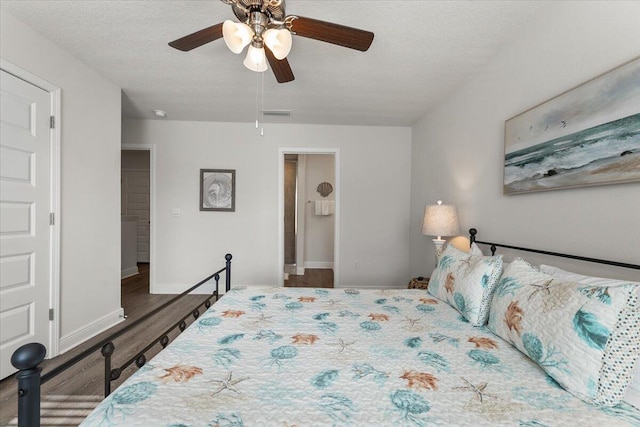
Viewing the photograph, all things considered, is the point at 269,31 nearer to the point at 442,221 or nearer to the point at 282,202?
the point at 442,221

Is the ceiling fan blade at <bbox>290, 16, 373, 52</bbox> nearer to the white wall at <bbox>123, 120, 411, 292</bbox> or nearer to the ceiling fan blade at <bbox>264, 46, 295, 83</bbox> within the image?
the ceiling fan blade at <bbox>264, 46, 295, 83</bbox>

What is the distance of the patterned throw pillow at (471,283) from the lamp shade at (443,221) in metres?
0.63

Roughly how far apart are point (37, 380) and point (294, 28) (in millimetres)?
1701

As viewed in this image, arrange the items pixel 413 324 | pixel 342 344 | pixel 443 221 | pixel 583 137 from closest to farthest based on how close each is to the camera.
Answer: pixel 342 344
pixel 583 137
pixel 413 324
pixel 443 221

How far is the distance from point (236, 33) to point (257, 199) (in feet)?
9.09

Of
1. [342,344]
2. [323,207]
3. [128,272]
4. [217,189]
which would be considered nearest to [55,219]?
[217,189]

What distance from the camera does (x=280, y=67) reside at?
1.82 meters

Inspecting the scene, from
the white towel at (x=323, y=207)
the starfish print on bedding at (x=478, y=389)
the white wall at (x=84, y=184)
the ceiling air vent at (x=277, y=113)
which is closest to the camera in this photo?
the starfish print on bedding at (x=478, y=389)

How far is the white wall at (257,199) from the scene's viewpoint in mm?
3926

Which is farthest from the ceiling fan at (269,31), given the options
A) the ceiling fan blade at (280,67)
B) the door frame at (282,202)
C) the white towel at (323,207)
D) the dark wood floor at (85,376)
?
the white towel at (323,207)

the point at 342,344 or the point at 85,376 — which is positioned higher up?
the point at 342,344

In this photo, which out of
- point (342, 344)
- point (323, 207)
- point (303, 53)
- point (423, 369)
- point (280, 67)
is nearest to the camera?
point (423, 369)

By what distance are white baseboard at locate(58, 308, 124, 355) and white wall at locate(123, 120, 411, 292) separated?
1004 millimetres

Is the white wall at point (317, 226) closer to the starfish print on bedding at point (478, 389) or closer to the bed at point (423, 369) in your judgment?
the bed at point (423, 369)
